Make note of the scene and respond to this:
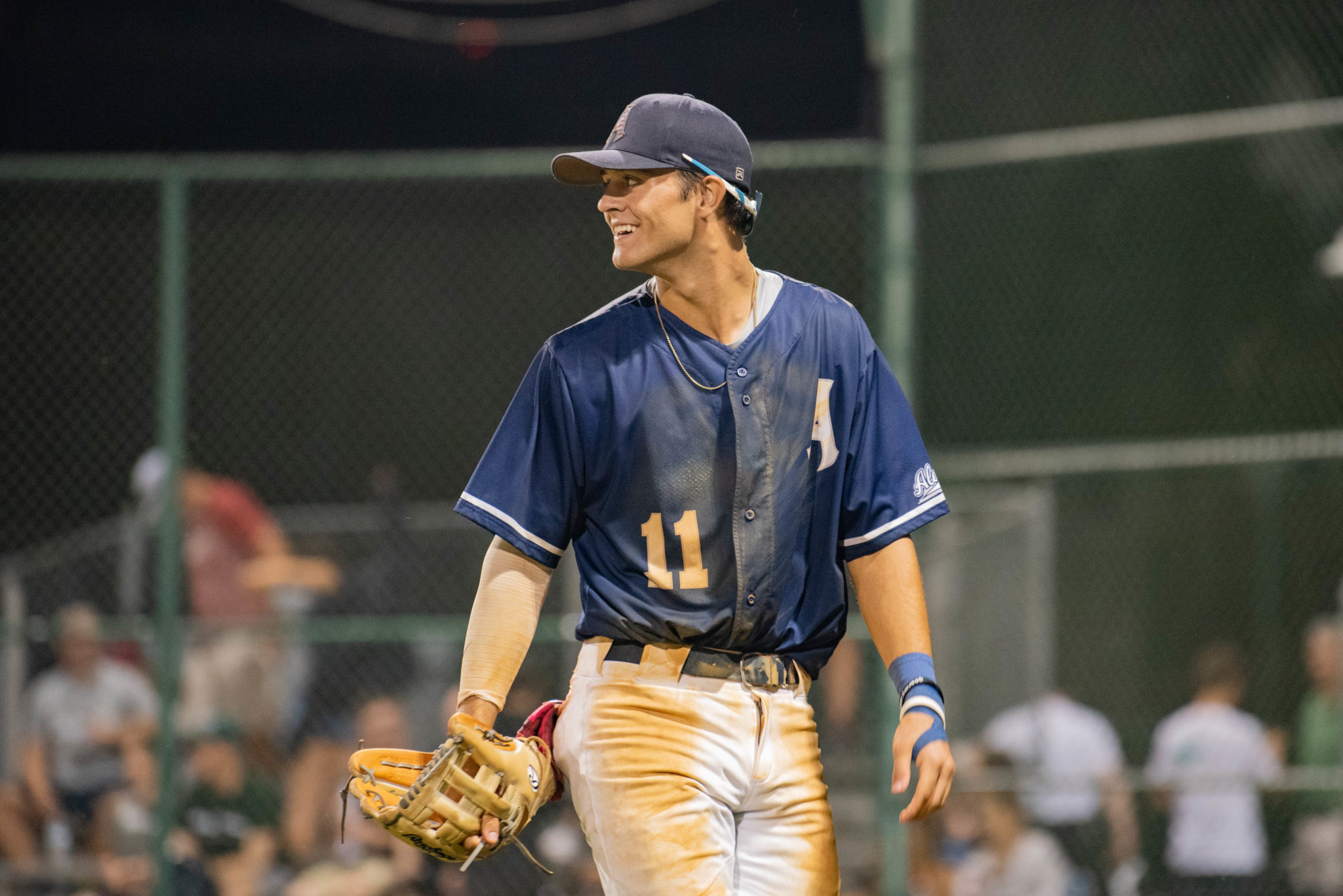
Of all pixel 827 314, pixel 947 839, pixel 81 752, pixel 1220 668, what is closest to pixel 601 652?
pixel 827 314

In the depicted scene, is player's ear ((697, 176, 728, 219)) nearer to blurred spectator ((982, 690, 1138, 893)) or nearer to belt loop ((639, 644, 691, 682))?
belt loop ((639, 644, 691, 682))

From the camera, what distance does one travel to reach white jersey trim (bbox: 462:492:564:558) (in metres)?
3.06

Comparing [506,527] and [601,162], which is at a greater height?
[601,162]

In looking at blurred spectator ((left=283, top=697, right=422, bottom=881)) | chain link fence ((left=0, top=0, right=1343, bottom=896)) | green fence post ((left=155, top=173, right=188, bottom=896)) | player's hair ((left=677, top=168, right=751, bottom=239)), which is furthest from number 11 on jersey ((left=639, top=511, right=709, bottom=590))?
green fence post ((left=155, top=173, right=188, bottom=896))

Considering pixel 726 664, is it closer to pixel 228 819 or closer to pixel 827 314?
pixel 827 314

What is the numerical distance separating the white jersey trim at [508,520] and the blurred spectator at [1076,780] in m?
3.65

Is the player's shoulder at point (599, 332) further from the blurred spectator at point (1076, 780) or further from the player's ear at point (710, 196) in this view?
the blurred spectator at point (1076, 780)

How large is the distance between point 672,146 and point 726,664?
3.26ft

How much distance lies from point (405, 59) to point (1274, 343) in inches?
309

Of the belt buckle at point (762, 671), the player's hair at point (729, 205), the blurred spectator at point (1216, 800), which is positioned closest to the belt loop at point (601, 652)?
Result: the belt buckle at point (762, 671)

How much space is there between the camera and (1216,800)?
6.32 meters

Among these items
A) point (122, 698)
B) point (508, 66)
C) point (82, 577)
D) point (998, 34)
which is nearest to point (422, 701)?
point (122, 698)

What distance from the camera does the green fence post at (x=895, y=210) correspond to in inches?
232

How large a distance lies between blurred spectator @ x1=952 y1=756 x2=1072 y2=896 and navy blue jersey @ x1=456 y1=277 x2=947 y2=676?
3346mm
